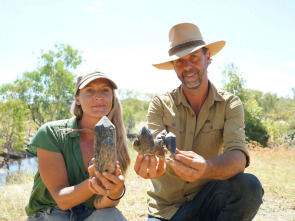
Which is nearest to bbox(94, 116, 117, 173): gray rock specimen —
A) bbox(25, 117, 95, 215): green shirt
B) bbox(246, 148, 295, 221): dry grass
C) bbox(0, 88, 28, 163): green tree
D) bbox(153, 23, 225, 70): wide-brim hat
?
bbox(25, 117, 95, 215): green shirt

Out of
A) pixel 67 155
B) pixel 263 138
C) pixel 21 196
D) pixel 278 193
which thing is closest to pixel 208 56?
pixel 67 155

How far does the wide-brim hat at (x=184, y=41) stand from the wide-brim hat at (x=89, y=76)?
1056 mm

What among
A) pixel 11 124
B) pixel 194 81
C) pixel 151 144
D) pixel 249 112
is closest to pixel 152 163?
pixel 151 144

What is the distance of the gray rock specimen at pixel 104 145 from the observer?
2.32 m

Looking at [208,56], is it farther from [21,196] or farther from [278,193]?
[21,196]

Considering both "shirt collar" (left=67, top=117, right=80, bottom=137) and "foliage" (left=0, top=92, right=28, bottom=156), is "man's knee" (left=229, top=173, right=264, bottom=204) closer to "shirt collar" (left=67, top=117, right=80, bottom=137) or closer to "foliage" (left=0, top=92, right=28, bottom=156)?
"shirt collar" (left=67, top=117, right=80, bottom=137)

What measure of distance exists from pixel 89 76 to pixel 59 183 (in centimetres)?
130

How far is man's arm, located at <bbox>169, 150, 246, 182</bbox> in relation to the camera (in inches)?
100

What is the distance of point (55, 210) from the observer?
116 inches

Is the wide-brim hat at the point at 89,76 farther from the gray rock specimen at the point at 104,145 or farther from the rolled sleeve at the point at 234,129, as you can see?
the rolled sleeve at the point at 234,129

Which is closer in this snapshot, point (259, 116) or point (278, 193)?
point (278, 193)

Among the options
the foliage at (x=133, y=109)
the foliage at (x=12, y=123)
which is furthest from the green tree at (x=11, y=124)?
the foliage at (x=133, y=109)

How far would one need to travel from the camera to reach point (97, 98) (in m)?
2.96

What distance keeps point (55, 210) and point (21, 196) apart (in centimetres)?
354
